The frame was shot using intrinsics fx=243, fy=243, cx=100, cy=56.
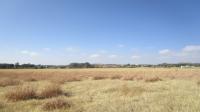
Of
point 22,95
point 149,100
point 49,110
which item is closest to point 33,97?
point 22,95

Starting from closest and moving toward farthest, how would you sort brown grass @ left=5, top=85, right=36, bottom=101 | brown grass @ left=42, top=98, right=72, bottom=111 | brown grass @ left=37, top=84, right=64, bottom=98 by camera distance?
brown grass @ left=42, top=98, right=72, bottom=111, brown grass @ left=5, top=85, right=36, bottom=101, brown grass @ left=37, top=84, right=64, bottom=98

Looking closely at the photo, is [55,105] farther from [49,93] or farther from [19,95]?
[49,93]

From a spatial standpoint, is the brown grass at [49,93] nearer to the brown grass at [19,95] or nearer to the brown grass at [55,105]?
the brown grass at [19,95]

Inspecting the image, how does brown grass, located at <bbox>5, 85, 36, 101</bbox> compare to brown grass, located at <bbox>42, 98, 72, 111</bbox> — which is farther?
brown grass, located at <bbox>5, 85, 36, 101</bbox>

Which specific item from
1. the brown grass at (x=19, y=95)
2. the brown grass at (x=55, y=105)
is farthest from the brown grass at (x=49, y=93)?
the brown grass at (x=55, y=105)

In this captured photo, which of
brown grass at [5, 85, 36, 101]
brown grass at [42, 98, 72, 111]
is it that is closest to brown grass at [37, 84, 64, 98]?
brown grass at [5, 85, 36, 101]

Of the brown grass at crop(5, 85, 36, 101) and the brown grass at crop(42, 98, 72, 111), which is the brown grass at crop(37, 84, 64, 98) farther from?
the brown grass at crop(42, 98, 72, 111)

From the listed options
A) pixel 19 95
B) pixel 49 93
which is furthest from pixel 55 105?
pixel 49 93

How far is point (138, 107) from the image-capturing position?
8086 mm

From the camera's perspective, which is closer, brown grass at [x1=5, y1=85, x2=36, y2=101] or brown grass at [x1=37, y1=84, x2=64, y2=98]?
brown grass at [x1=5, y1=85, x2=36, y2=101]

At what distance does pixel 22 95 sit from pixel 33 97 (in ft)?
2.01

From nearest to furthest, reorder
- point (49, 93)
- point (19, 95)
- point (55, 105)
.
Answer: point (55, 105) → point (19, 95) → point (49, 93)

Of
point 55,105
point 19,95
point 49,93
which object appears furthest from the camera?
point 49,93

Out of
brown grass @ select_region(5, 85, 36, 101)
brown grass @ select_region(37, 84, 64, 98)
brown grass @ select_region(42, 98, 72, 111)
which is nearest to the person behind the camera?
brown grass @ select_region(42, 98, 72, 111)
